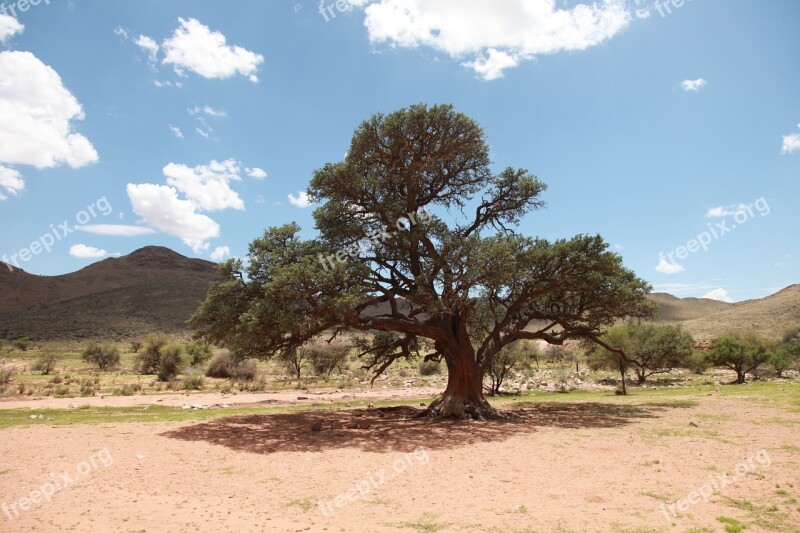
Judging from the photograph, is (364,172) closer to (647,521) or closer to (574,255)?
(574,255)

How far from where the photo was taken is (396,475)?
957 cm

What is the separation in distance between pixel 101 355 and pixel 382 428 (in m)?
41.8

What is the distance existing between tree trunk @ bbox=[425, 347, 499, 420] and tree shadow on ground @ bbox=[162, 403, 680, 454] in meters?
0.68

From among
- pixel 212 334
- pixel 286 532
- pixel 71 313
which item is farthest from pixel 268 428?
pixel 71 313

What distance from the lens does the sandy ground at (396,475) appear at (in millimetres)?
6992

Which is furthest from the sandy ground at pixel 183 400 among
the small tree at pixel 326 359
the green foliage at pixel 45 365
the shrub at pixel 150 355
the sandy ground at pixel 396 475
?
the green foliage at pixel 45 365

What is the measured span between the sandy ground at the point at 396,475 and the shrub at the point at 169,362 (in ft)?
88.7

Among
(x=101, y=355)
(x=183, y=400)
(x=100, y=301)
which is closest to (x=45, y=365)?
(x=101, y=355)

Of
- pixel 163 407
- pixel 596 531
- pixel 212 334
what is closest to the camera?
pixel 596 531

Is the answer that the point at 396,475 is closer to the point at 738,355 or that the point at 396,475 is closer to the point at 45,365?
the point at 738,355

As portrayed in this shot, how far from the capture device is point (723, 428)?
13766 mm

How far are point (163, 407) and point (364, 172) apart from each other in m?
16.0

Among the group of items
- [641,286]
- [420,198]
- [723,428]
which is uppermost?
[420,198]

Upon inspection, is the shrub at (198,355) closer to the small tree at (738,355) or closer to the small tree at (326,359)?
the small tree at (326,359)
